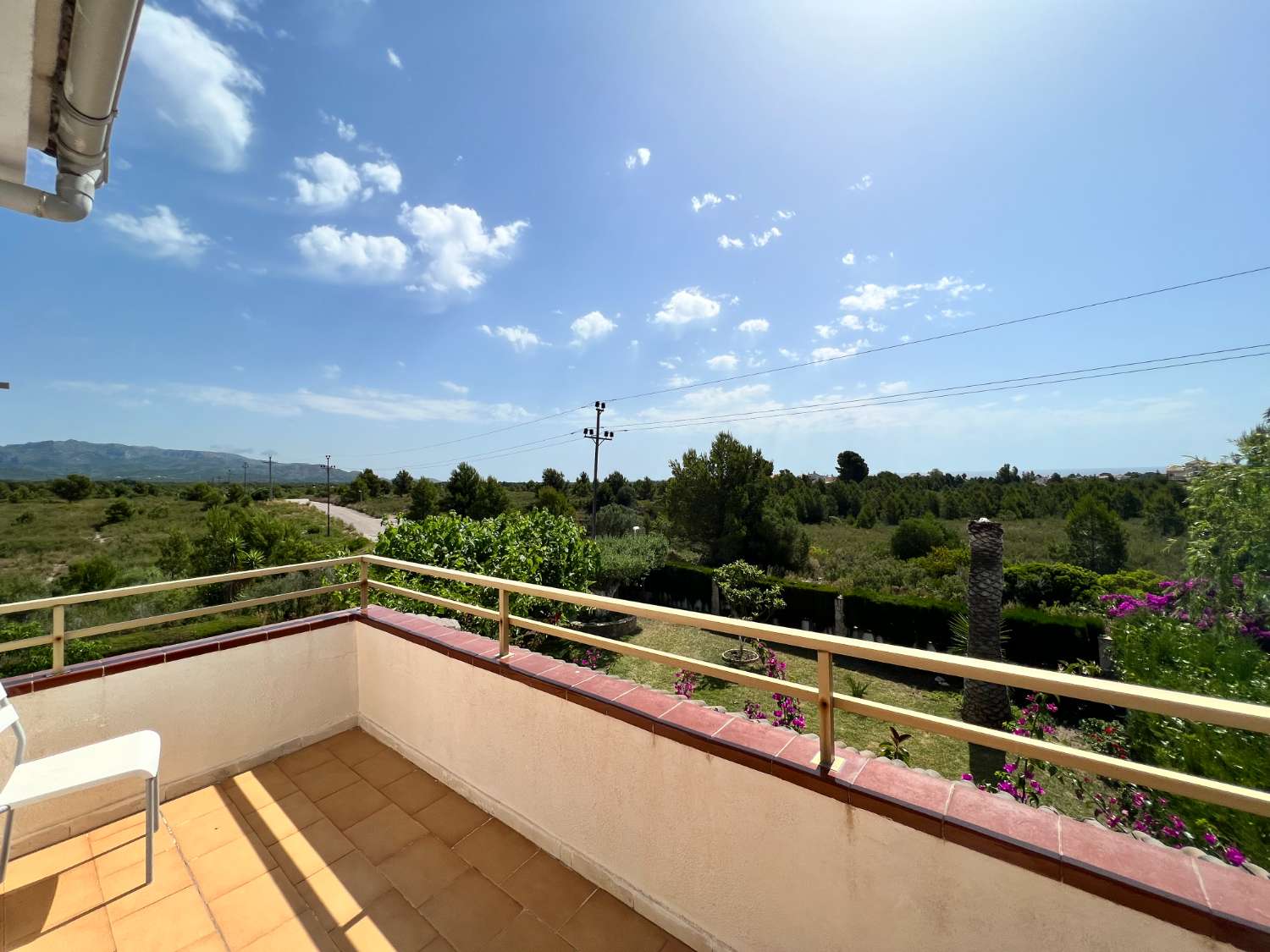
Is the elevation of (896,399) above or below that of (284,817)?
above

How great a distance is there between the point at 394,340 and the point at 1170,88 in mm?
13970

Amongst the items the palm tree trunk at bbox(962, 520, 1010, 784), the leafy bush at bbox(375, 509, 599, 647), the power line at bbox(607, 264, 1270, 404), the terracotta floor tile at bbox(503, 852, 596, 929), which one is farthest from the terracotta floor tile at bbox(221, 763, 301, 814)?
the power line at bbox(607, 264, 1270, 404)

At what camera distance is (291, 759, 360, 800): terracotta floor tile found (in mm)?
2451

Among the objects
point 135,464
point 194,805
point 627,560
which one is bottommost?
point 627,560

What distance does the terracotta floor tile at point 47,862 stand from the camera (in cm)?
190

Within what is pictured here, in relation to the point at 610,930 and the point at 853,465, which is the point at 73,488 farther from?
the point at 853,465

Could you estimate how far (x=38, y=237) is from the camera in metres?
3.64

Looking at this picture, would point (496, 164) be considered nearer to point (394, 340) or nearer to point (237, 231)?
point (237, 231)

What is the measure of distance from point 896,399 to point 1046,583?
26.2 ft

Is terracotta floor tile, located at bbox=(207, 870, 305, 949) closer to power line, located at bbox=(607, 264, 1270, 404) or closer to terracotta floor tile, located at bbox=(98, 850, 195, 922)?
terracotta floor tile, located at bbox=(98, 850, 195, 922)

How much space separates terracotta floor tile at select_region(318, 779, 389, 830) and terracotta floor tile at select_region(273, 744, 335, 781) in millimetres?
330

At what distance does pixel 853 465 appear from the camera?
35875mm

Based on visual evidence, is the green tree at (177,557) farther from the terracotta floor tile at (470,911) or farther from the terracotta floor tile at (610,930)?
the terracotta floor tile at (610,930)

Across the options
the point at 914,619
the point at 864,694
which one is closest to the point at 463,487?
the point at 914,619
